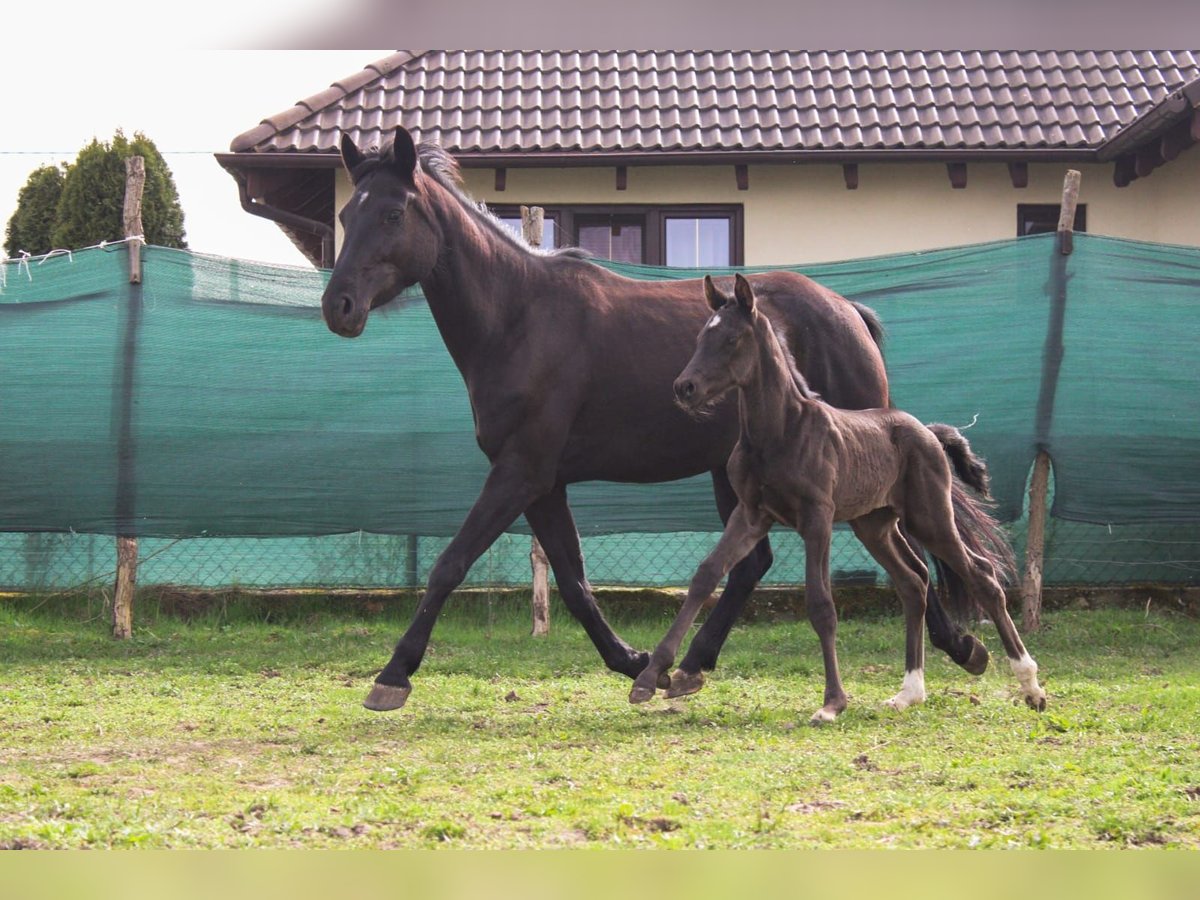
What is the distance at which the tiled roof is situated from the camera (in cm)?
1267

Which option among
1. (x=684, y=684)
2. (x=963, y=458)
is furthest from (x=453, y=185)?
(x=963, y=458)

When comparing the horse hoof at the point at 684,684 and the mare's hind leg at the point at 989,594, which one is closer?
the mare's hind leg at the point at 989,594

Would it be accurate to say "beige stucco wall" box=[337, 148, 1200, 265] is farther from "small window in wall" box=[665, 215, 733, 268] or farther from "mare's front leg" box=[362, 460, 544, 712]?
"mare's front leg" box=[362, 460, 544, 712]

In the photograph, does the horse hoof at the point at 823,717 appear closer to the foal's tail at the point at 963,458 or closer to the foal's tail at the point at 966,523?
the foal's tail at the point at 966,523

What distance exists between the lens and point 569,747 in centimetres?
480

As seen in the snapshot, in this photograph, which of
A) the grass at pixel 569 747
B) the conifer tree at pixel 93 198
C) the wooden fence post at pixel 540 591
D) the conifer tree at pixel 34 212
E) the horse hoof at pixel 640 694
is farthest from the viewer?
the conifer tree at pixel 34 212

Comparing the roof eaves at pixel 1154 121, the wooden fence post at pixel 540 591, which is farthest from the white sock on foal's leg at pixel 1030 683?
the roof eaves at pixel 1154 121

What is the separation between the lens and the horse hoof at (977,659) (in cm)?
586

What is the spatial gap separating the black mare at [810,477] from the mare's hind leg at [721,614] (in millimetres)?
402

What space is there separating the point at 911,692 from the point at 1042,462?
3726 millimetres

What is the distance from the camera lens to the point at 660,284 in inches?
260

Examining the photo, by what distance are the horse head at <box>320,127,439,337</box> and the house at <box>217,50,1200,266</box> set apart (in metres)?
6.86

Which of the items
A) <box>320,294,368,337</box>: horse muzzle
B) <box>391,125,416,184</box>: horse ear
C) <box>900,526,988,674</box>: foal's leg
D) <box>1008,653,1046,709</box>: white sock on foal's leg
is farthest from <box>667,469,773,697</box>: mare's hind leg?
<box>391,125,416,184</box>: horse ear

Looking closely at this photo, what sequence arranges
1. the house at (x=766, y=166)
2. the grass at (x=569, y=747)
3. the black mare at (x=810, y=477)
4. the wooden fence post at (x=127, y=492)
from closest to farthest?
the grass at (x=569, y=747), the black mare at (x=810, y=477), the wooden fence post at (x=127, y=492), the house at (x=766, y=166)
